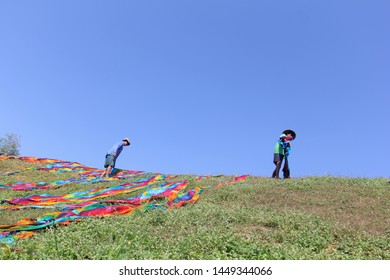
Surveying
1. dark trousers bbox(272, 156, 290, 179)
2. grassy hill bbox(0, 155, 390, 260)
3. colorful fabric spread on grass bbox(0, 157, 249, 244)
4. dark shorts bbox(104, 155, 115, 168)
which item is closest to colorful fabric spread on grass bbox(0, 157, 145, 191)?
colorful fabric spread on grass bbox(0, 157, 249, 244)

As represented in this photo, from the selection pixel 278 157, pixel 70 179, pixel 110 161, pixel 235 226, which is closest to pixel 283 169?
pixel 278 157

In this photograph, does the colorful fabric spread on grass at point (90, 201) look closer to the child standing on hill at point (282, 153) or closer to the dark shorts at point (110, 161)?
the dark shorts at point (110, 161)

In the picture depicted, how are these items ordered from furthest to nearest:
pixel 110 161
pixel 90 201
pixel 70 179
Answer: pixel 110 161
pixel 70 179
pixel 90 201

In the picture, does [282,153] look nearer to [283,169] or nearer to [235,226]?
[283,169]

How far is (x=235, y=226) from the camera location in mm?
9188

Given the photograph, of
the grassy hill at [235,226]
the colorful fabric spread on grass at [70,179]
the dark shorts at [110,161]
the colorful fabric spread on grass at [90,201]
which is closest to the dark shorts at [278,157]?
the colorful fabric spread on grass at [90,201]

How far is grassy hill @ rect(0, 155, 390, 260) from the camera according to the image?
6.56 meters

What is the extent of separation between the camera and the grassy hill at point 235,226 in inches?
258

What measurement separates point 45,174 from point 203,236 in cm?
1808

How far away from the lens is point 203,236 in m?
7.61

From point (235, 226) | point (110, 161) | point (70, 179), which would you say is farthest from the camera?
point (110, 161)

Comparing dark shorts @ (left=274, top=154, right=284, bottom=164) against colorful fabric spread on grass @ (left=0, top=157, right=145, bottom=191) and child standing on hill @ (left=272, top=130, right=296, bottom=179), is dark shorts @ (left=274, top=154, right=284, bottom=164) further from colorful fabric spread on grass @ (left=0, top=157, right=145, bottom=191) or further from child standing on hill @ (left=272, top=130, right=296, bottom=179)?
colorful fabric spread on grass @ (left=0, top=157, right=145, bottom=191)
